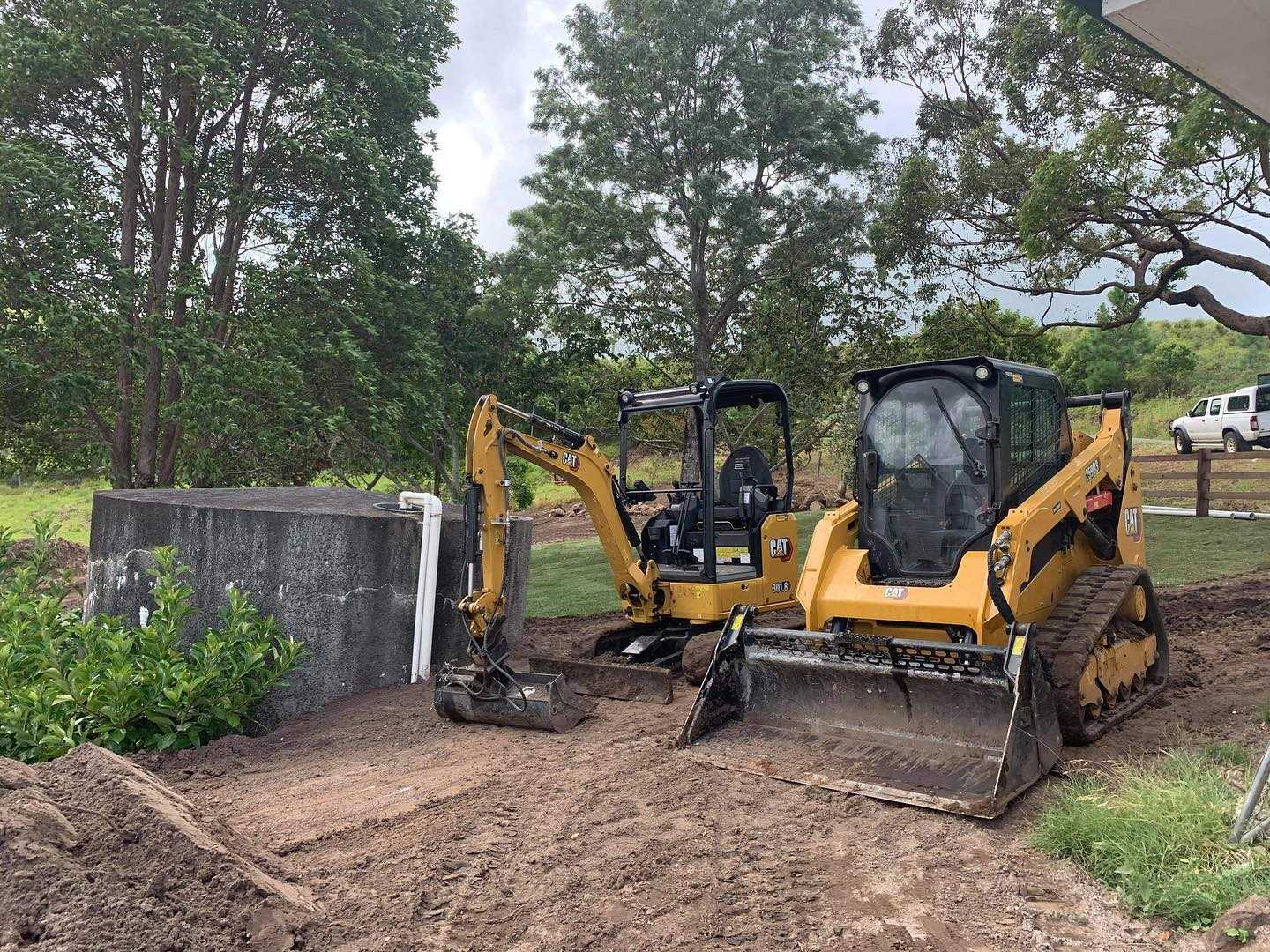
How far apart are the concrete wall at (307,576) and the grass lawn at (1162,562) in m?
3.87

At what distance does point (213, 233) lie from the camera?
14047 millimetres

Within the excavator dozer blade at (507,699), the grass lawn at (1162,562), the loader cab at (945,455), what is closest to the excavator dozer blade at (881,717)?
the loader cab at (945,455)

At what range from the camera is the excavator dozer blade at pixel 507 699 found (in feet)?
20.9

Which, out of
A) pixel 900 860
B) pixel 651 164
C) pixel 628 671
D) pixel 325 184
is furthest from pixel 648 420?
pixel 900 860

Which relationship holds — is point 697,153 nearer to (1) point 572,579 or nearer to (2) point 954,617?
(1) point 572,579

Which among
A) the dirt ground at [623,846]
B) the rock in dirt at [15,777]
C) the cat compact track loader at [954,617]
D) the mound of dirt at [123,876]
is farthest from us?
→ the cat compact track loader at [954,617]

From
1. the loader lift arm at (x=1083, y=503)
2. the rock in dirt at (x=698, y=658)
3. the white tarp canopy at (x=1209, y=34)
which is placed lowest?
the rock in dirt at (x=698, y=658)

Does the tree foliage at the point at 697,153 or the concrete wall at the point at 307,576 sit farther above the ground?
the tree foliage at the point at 697,153

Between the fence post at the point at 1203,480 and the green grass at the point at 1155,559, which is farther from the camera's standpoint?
the fence post at the point at 1203,480

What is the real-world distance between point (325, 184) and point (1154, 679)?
12.6 metres

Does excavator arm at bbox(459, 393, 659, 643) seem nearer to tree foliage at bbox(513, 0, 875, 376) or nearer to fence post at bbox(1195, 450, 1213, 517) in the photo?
tree foliage at bbox(513, 0, 875, 376)

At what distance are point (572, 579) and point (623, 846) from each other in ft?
32.3

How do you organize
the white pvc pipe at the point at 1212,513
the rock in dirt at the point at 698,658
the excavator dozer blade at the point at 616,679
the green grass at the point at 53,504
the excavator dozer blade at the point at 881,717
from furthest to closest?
the green grass at the point at 53,504 → the white pvc pipe at the point at 1212,513 → the rock in dirt at the point at 698,658 → the excavator dozer blade at the point at 616,679 → the excavator dozer blade at the point at 881,717

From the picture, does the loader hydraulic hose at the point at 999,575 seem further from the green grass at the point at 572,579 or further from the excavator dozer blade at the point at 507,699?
the green grass at the point at 572,579
